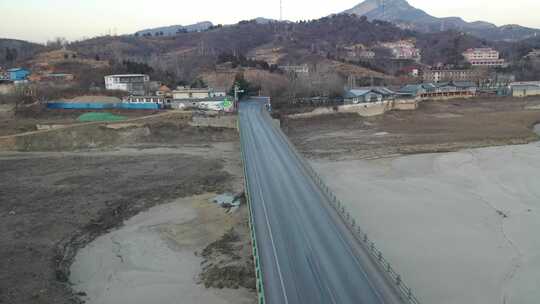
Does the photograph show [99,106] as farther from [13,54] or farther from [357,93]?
[13,54]

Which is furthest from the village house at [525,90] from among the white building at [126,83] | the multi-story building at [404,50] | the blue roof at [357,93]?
the multi-story building at [404,50]

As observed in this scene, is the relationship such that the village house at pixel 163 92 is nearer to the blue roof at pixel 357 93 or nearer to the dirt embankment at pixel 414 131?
the dirt embankment at pixel 414 131

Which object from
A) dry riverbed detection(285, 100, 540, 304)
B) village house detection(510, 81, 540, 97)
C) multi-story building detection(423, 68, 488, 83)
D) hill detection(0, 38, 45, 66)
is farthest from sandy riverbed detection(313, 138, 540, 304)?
hill detection(0, 38, 45, 66)

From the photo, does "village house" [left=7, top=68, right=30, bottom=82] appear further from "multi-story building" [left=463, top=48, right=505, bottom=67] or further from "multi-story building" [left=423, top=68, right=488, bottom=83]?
"multi-story building" [left=463, top=48, right=505, bottom=67]

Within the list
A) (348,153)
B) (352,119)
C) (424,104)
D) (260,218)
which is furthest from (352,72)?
(260,218)

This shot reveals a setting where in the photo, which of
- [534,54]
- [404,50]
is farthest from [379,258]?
[404,50]

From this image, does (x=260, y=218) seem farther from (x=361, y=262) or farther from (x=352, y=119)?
(x=352, y=119)
